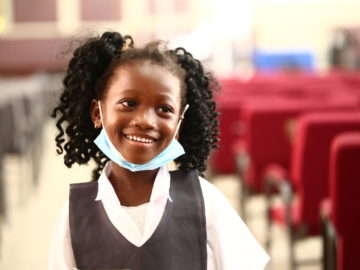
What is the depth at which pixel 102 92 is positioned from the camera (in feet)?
4.73

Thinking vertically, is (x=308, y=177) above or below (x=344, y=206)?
below

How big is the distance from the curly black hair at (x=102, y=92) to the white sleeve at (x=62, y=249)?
0.19 meters

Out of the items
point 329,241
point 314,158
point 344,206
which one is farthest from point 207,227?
point 314,158

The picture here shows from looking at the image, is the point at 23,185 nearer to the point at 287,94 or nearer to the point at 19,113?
the point at 19,113

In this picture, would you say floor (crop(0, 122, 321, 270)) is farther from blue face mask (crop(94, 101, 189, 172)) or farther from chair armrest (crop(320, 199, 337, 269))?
blue face mask (crop(94, 101, 189, 172))

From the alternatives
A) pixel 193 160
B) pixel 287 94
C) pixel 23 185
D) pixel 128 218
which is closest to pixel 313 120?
pixel 193 160

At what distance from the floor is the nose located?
2.04 m

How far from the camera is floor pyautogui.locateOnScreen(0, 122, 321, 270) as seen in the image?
3820 mm

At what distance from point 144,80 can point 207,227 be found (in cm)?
31

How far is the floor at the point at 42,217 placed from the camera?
12.5 ft

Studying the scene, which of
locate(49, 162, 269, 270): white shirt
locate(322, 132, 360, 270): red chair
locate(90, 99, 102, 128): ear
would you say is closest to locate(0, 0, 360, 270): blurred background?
locate(322, 132, 360, 270): red chair

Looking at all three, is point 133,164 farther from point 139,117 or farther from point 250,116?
point 250,116

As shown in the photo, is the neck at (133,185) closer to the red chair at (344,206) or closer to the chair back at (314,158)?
the red chair at (344,206)

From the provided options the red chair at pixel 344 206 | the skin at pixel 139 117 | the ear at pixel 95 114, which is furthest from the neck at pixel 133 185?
the red chair at pixel 344 206
